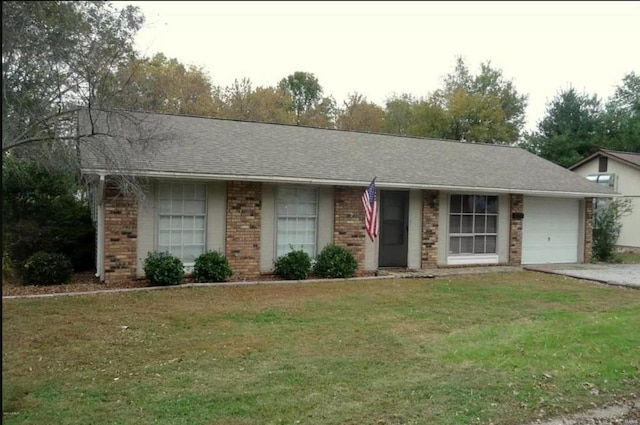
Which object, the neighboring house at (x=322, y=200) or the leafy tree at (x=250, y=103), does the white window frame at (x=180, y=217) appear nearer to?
the neighboring house at (x=322, y=200)

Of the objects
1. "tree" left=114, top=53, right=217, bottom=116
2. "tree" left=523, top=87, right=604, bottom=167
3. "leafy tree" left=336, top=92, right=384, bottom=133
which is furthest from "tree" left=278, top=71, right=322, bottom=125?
"tree" left=523, top=87, right=604, bottom=167

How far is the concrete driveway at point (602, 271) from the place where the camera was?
12086 millimetres

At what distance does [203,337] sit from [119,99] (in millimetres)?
3371

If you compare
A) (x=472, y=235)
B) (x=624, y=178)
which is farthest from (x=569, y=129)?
(x=472, y=235)

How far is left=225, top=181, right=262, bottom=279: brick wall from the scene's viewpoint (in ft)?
37.2

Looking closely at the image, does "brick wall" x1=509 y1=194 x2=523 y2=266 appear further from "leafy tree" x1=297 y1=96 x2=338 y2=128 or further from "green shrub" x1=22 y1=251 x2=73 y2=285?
"leafy tree" x1=297 y1=96 x2=338 y2=128

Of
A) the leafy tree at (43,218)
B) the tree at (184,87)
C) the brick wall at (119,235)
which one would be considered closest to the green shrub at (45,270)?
the brick wall at (119,235)

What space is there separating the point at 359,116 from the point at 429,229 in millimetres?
23355

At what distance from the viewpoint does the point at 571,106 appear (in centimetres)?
3362

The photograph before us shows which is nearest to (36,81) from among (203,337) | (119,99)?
(119,99)

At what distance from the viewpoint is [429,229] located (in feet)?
44.8

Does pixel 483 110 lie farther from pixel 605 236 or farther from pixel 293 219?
pixel 293 219

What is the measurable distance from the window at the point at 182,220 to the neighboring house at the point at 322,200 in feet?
0.07

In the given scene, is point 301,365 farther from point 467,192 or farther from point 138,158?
point 467,192
